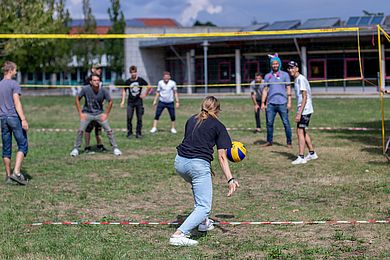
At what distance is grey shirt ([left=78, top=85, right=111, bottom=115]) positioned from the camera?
1277cm

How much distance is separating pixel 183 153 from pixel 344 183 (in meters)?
3.84

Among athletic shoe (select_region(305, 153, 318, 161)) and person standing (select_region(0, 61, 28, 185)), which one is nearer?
person standing (select_region(0, 61, 28, 185))

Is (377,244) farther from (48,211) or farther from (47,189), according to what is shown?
(47,189)

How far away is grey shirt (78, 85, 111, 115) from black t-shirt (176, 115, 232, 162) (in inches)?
258

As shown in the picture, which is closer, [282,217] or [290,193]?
[282,217]

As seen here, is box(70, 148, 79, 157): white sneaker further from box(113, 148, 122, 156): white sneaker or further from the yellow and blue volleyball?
the yellow and blue volleyball

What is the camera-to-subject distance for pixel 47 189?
9.54 metres

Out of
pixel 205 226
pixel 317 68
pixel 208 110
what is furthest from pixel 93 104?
pixel 317 68

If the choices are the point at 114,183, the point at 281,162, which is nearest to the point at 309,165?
the point at 281,162

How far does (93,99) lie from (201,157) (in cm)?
671

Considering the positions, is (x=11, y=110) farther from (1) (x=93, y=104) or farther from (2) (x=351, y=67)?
A: (2) (x=351, y=67)

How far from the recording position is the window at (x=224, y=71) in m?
46.8

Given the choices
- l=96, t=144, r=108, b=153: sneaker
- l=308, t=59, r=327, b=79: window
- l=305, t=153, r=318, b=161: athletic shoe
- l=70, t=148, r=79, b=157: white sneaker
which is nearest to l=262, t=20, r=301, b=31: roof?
l=308, t=59, r=327, b=79: window

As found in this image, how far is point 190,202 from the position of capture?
27.9 feet
